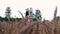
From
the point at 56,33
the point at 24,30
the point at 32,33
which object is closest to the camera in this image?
the point at 24,30

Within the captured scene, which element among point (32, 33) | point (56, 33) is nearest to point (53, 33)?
point (56, 33)

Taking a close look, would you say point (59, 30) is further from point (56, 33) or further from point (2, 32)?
point (2, 32)

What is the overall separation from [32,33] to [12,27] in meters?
0.22

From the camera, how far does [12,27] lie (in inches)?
42.0

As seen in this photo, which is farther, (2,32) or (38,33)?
(2,32)

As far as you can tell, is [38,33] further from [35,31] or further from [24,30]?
[24,30]

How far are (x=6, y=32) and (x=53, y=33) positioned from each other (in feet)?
0.81

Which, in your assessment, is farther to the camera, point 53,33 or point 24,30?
point 53,33

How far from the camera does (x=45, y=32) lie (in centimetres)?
96

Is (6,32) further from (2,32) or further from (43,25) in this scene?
(43,25)

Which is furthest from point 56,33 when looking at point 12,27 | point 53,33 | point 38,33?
point 12,27

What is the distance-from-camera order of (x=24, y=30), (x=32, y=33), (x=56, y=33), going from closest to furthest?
(x=24, y=30) < (x=32, y=33) < (x=56, y=33)

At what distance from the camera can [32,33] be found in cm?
88

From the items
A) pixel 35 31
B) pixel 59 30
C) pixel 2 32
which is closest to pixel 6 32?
pixel 2 32
